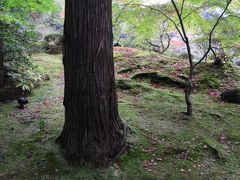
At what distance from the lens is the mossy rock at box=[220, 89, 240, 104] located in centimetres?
638

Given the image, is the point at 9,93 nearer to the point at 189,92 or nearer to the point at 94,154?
the point at 94,154

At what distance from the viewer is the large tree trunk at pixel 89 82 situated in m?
3.36

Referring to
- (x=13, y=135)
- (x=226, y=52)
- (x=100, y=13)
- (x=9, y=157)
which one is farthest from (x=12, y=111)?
(x=226, y=52)

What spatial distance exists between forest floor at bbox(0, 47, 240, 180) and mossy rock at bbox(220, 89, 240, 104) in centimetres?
19

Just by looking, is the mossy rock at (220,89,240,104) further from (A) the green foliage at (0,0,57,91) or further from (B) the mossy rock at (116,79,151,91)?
(A) the green foliage at (0,0,57,91)

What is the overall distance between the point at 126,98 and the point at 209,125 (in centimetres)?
219

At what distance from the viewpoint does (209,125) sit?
197 inches

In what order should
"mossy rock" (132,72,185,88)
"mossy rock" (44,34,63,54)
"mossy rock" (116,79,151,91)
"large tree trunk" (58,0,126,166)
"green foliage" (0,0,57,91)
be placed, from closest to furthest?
"large tree trunk" (58,0,126,166), "green foliage" (0,0,57,91), "mossy rock" (116,79,151,91), "mossy rock" (132,72,185,88), "mossy rock" (44,34,63,54)

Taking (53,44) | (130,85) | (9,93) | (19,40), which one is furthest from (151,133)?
(53,44)

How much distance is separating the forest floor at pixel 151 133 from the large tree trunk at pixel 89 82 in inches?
9.5

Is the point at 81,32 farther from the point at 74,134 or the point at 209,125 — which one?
the point at 209,125

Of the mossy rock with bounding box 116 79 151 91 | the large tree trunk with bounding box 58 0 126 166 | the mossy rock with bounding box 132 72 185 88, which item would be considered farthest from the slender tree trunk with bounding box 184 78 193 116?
the mossy rock with bounding box 132 72 185 88

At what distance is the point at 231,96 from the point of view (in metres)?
6.43

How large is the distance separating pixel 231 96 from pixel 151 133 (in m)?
3.00
